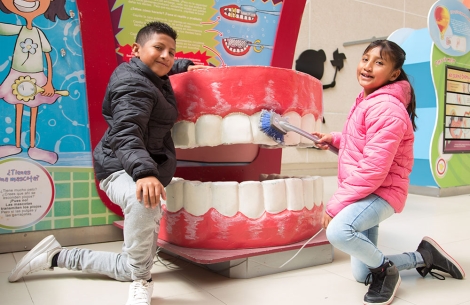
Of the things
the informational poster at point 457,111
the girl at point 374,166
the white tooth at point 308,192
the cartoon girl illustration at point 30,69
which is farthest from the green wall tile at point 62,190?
the informational poster at point 457,111

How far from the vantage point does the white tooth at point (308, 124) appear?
5.34 ft

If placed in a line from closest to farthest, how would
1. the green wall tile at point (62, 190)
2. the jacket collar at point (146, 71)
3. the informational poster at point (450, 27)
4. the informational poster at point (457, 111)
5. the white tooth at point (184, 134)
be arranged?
1. the jacket collar at point (146, 71)
2. the white tooth at point (184, 134)
3. the green wall tile at point (62, 190)
4. the informational poster at point (450, 27)
5. the informational poster at point (457, 111)

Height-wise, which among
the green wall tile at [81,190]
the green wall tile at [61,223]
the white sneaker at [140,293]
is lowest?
the white sneaker at [140,293]

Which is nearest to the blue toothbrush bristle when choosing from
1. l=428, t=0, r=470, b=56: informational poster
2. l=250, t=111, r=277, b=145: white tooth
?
l=250, t=111, r=277, b=145: white tooth

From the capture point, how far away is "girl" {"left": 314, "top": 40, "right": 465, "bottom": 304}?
120cm

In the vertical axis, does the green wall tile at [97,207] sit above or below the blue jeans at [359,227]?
below

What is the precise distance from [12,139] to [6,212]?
0.29 metres

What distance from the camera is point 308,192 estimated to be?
5.26 ft

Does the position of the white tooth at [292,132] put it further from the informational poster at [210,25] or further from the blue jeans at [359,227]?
the informational poster at [210,25]

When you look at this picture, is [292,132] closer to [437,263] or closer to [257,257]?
[257,257]

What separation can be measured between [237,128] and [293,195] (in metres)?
0.32

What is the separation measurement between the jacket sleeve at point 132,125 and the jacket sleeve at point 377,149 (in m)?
0.57

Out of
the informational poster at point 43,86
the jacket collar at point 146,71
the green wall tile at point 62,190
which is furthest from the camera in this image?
the green wall tile at point 62,190

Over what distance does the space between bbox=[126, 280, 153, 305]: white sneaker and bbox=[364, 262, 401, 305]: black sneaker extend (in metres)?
0.63
